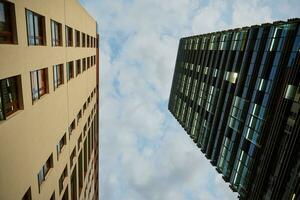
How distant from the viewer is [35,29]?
19.9 metres

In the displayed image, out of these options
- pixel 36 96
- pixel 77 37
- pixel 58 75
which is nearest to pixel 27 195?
pixel 36 96

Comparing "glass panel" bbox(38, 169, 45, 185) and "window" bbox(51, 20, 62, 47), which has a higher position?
"window" bbox(51, 20, 62, 47)

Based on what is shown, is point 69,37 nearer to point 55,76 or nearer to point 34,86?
point 55,76

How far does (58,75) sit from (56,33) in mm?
4042

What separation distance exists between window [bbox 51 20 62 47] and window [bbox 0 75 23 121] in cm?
809

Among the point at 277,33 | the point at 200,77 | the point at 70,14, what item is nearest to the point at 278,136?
the point at 277,33

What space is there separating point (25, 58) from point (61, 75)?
10.2 m

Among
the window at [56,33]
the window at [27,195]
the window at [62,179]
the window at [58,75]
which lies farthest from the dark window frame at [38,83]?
the window at [62,179]

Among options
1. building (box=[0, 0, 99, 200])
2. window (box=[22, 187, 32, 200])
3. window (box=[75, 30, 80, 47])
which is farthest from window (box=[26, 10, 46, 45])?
window (box=[75, 30, 80, 47])

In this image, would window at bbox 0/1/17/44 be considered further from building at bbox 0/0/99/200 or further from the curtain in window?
the curtain in window

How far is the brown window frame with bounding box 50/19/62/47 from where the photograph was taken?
79.4 ft

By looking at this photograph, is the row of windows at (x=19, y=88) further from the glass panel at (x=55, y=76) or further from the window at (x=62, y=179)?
the window at (x=62, y=179)

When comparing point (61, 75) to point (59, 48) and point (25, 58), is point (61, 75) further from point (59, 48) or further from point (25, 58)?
point (25, 58)

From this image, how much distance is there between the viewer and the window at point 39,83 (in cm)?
2013
